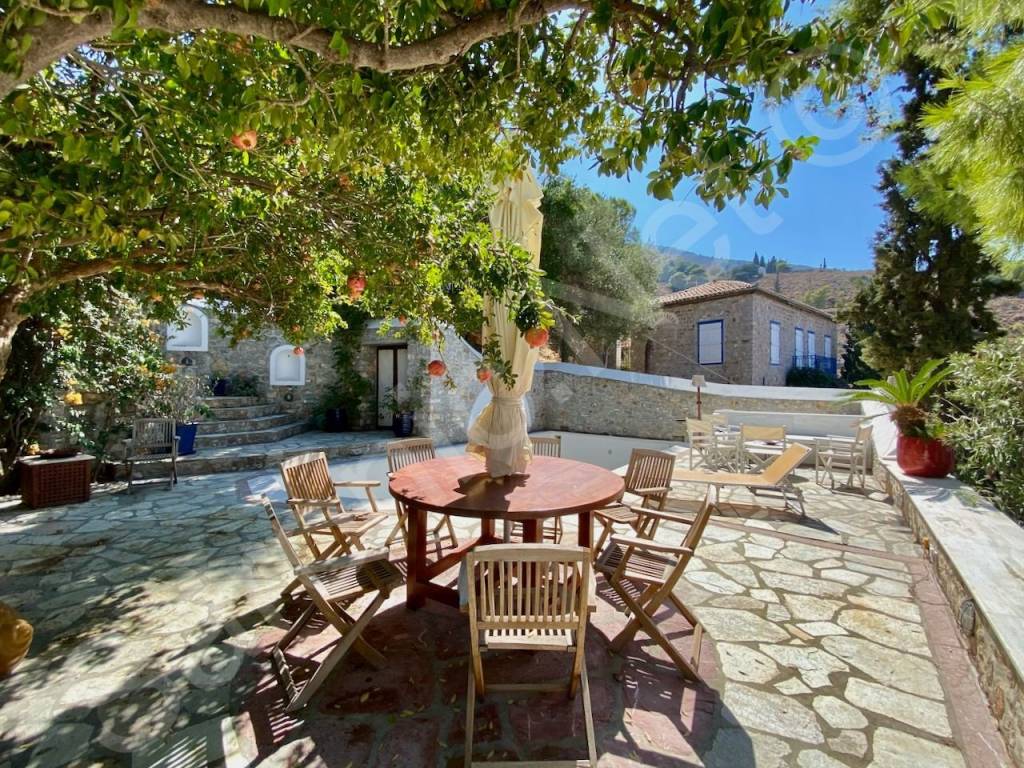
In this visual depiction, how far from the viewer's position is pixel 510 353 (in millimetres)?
3191

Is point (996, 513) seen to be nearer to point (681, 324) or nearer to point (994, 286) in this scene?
point (994, 286)

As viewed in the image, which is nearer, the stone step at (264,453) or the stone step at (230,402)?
the stone step at (264,453)

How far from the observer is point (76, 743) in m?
2.06

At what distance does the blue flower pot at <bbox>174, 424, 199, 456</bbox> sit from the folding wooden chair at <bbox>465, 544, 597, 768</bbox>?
7316 mm

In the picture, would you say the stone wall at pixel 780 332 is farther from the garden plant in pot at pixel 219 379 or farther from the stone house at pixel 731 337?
the garden plant in pot at pixel 219 379

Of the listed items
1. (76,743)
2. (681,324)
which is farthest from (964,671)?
(681,324)

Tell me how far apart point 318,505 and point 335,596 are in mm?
1070

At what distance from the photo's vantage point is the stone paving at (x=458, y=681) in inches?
79.4

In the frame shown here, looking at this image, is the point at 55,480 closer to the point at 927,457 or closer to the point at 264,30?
the point at 264,30

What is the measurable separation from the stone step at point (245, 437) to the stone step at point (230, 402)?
871 mm

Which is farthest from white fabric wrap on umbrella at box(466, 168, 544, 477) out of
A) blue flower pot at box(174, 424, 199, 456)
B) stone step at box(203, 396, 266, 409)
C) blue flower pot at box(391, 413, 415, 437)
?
stone step at box(203, 396, 266, 409)

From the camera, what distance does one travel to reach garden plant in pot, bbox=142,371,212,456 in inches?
275

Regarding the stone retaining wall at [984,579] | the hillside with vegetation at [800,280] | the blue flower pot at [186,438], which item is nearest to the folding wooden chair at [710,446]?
the stone retaining wall at [984,579]

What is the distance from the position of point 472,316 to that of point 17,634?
9.98 feet
